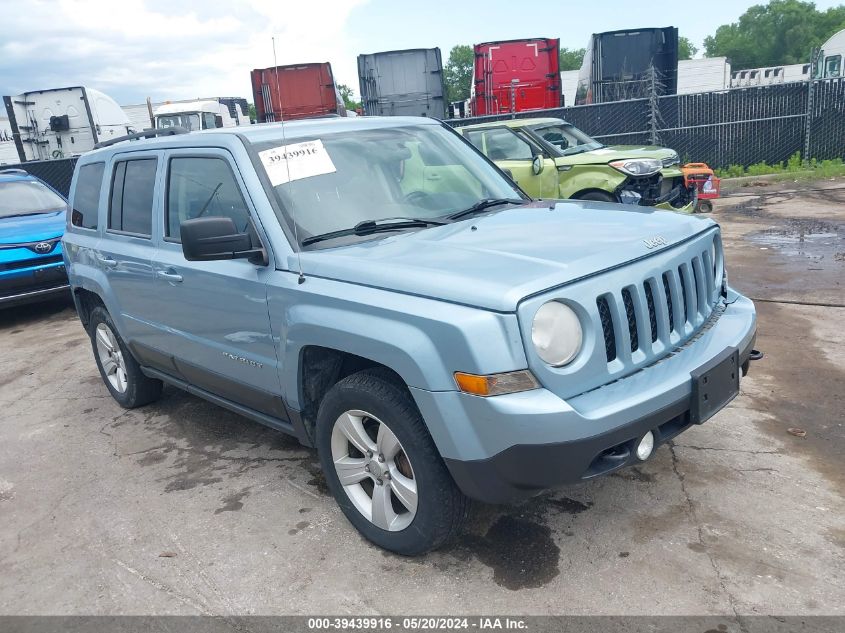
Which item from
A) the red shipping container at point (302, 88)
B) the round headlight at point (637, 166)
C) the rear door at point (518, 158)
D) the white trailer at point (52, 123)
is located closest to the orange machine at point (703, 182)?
the round headlight at point (637, 166)

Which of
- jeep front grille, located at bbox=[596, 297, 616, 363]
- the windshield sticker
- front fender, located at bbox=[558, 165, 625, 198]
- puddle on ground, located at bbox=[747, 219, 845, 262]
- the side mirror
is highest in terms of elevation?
the windshield sticker

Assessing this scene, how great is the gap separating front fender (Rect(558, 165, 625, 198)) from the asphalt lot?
Answer: 4075mm

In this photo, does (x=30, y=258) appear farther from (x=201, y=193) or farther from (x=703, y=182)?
(x=703, y=182)

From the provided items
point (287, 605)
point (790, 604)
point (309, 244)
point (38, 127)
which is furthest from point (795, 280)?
point (38, 127)

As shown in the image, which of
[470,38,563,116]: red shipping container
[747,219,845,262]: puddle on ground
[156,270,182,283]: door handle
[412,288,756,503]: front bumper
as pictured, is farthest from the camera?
[470,38,563,116]: red shipping container

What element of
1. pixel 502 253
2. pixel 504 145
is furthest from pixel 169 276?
pixel 504 145

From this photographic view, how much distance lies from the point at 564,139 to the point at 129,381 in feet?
22.6

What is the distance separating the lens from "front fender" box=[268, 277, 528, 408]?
249cm

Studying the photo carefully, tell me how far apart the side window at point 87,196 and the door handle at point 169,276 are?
3.93 ft

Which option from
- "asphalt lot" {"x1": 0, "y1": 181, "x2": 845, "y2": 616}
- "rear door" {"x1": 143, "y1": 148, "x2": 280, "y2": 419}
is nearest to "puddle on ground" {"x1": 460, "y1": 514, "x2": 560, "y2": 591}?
"asphalt lot" {"x1": 0, "y1": 181, "x2": 845, "y2": 616}

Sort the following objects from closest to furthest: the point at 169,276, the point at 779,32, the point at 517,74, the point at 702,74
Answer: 1. the point at 169,276
2. the point at 517,74
3. the point at 702,74
4. the point at 779,32

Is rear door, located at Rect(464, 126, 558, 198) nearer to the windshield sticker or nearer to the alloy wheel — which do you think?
the windshield sticker

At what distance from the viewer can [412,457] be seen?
2805 millimetres

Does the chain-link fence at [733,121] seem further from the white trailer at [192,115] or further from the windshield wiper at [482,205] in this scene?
the windshield wiper at [482,205]
